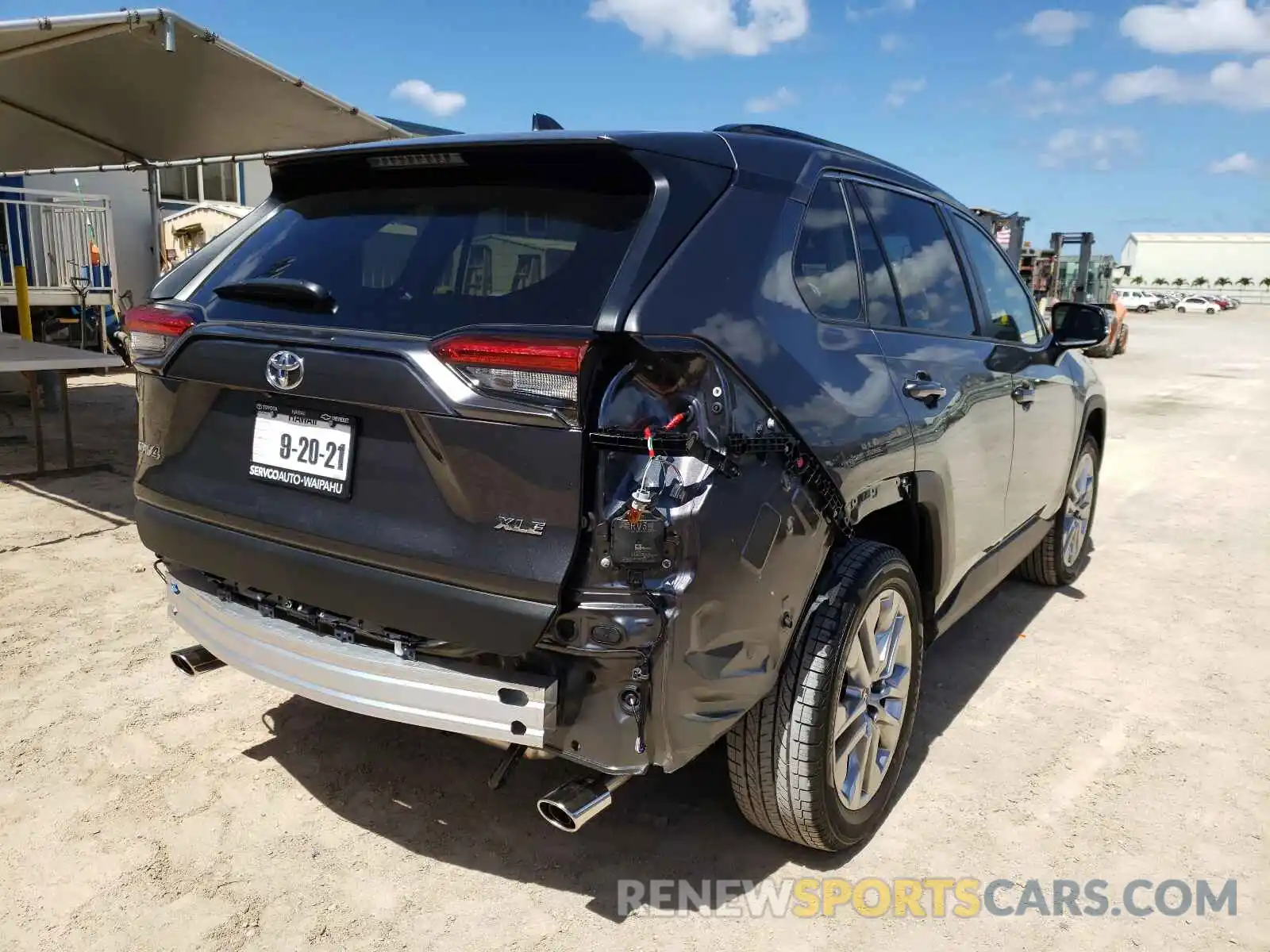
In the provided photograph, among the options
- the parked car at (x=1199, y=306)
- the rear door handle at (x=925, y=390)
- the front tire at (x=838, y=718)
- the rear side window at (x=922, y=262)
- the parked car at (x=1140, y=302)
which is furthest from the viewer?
the parked car at (x=1140, y=302)

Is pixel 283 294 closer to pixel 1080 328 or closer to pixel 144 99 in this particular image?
pixel 1080 328

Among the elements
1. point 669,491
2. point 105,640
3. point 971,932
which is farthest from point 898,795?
point 105,640

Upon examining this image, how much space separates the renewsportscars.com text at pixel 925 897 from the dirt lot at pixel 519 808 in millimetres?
36

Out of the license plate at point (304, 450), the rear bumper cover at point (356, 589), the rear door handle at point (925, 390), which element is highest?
the rear door handle at point (925, 390)

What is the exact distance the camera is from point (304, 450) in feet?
7.57

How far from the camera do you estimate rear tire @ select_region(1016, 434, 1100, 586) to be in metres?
4.91

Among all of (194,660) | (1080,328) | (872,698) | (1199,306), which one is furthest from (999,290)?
(1199,306)

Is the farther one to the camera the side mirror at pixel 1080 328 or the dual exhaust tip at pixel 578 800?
the side mirror at pixel 1080 328

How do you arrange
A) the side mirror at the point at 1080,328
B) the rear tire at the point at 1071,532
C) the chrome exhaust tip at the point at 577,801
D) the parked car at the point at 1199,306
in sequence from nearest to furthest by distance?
the chrome exhaust tip at the point at 577,801 < the side mirror at the point at 1080,328 < the rear tire at the point at 1071,532 < the parked car at the point at 1199,306

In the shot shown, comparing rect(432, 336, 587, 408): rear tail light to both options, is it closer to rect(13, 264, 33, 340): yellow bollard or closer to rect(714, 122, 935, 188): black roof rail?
rect(714, 122, 935, 188): black roof rail

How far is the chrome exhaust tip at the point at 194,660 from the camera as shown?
2.87m

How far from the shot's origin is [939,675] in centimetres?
400

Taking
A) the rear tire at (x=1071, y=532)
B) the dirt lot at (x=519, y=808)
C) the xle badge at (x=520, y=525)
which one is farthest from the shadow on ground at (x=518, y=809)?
the rear tire at (x=1071, y=532)

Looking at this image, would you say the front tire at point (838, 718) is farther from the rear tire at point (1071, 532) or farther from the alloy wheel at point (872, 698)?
the rear tire at point (1071, 532)
